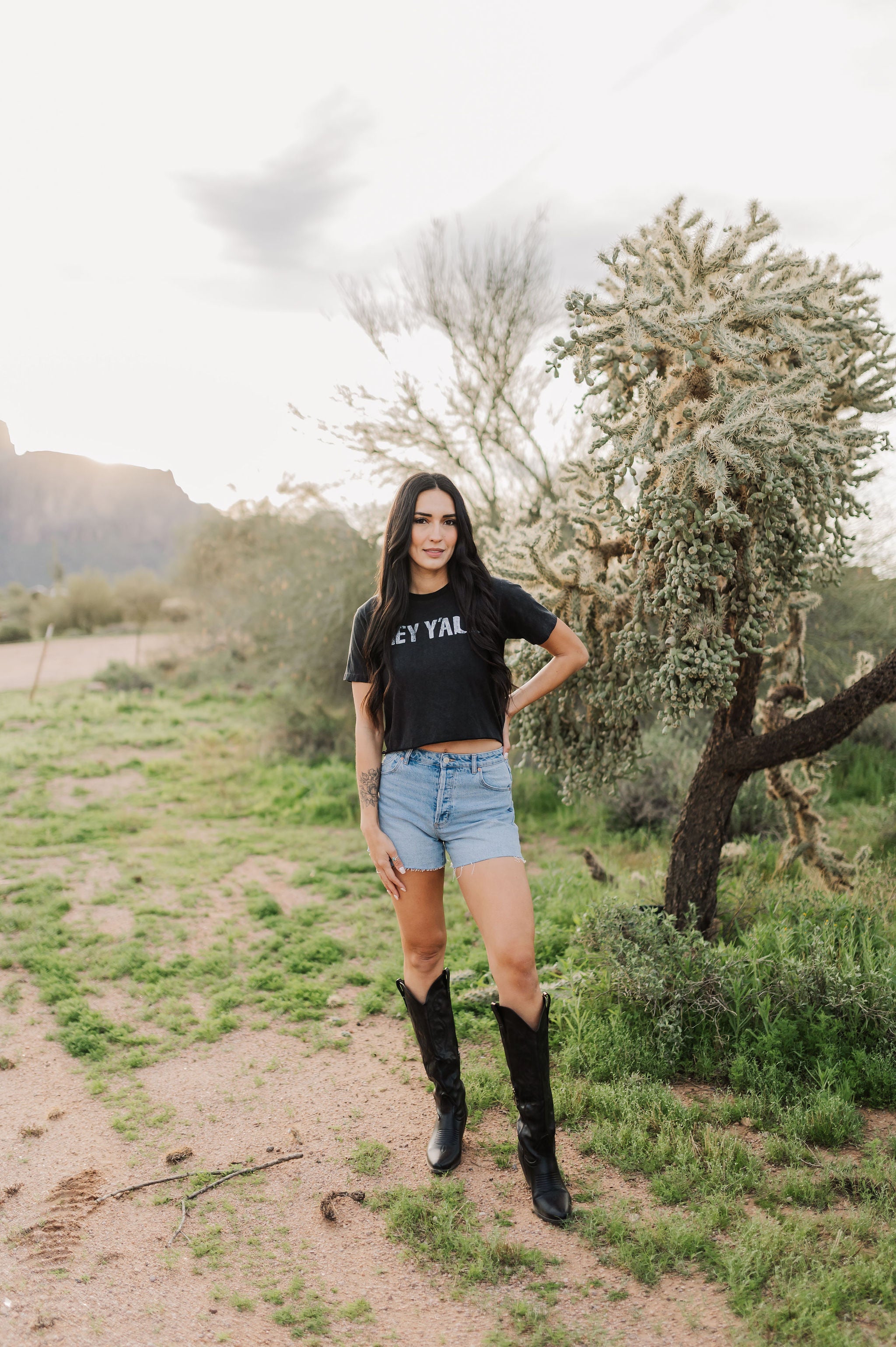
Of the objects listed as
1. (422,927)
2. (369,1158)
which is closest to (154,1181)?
(369,1158)

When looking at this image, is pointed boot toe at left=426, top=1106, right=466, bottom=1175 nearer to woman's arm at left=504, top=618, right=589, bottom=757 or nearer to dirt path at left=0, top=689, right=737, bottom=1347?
dirt path at left=0, top=689, right=737, bottom=1347

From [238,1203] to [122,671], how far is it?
1519 centimetres

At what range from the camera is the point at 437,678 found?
2711 millimetres

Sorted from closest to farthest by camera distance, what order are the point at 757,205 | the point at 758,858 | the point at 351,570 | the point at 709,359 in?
the point at 709,359 → the point at 757,205 → the point at 758,858 → the point at 351,570

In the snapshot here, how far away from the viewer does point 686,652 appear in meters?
3.41

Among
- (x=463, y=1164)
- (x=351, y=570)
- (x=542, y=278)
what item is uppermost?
(x=542, y=278)

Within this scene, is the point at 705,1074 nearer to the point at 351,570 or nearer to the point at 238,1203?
the point at 238,1203

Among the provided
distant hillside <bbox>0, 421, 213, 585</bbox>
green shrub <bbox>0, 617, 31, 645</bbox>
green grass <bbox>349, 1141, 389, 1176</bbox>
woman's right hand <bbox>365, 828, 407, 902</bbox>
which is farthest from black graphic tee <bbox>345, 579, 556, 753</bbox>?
distant hillside <bbox>0, 421, 213, 585</bbox>

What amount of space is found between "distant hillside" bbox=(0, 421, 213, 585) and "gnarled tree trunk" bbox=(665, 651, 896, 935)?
5846 centimetres

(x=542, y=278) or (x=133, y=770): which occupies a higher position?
(x=542, y=278)

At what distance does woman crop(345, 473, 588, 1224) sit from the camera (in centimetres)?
264

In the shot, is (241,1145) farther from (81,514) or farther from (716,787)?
(81,514)

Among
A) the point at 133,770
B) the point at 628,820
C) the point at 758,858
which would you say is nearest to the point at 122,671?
the point at 133,770

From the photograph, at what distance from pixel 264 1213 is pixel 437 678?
1.73m
